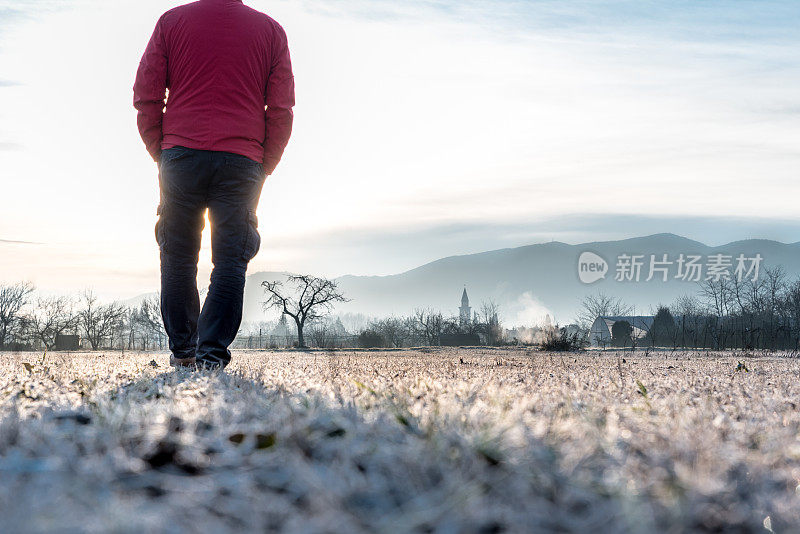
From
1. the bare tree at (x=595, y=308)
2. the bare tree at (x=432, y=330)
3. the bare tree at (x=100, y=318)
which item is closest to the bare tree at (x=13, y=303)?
the bare tree at (x=100, y=318)

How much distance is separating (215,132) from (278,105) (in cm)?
47

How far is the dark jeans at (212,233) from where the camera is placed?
13.6 ft

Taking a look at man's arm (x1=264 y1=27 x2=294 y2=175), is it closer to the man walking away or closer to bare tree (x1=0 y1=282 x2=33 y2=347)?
the man walking away

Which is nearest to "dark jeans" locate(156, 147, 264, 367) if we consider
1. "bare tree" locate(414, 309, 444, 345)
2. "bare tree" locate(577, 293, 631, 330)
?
"bare tree" locate(414, 309, 444, 345)

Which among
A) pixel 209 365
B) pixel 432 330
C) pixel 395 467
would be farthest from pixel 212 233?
pixel 432 330

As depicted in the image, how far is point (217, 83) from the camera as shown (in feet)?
13.5

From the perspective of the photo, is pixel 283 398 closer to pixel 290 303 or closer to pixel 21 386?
pixel 21 386

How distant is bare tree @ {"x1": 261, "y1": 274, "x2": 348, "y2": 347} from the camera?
206 feet

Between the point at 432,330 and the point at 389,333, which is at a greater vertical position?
the point at 432,330

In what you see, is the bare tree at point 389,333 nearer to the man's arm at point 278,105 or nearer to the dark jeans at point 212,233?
the dark jeans at point 212,233

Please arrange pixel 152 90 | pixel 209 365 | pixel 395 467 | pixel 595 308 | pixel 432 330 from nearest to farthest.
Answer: pixel 395 467 → pixel 209 365 → pixel 152 90 → pixel 432 330 → pixel 595 308

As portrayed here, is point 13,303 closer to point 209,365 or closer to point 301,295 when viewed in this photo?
point 301,295

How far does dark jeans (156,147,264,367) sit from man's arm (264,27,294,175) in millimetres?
140

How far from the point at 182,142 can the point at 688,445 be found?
3.54m
